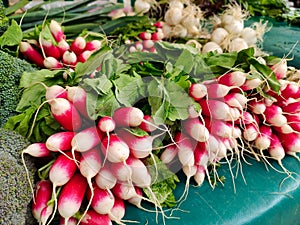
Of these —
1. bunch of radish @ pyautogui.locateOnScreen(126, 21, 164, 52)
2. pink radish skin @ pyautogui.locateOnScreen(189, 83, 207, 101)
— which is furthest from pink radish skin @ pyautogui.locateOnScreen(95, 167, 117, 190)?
bunch of radish @ pyautogui.locateOnScreen(126, 21, 164, 52)

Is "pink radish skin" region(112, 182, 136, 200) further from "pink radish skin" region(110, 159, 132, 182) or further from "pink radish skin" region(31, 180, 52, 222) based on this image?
"pink radish skin" region(31, 180, 52, 222)

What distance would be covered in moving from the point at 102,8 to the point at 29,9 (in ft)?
1.42

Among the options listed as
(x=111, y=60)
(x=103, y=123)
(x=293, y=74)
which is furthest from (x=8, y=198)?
(x=293, y=74)

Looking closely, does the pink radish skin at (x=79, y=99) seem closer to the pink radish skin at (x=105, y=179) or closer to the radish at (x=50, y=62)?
the pink radish skin at (x=105, y=179)

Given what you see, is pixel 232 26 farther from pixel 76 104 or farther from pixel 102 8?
pixel 76 104

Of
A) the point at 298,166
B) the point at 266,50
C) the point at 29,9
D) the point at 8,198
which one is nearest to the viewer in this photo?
the point at 8,198

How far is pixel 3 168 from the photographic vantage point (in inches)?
39.3

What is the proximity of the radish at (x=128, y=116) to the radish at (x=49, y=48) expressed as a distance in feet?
2.05

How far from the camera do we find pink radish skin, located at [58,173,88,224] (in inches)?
41.4

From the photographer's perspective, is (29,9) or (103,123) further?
(29,9)

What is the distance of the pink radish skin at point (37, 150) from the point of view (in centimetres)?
110


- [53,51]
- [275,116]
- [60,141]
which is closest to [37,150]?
[60,141]

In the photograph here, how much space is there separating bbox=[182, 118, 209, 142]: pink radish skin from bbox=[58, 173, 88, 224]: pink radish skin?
0.37 meters

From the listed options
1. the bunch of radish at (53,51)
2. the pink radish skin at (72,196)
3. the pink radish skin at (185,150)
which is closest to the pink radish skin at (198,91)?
the pink radish skin at (185,150)
